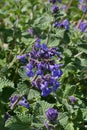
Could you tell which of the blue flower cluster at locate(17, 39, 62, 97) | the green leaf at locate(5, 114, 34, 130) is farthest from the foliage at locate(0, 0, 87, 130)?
the blue flower cluster at locate(17, 39, 62, 97)

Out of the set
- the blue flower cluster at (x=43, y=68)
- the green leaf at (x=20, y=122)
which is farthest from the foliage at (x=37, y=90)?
the blue flower cluster at (x=43, y=68)

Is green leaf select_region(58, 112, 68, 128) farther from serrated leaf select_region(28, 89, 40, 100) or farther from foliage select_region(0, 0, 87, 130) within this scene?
serrated leaf select_region(28, 89, 40, 100)

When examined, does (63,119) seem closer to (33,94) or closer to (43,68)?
(33,94)

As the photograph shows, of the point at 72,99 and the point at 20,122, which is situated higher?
the point at 20,122

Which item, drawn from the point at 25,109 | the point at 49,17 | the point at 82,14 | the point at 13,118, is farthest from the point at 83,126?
the point at 82,14

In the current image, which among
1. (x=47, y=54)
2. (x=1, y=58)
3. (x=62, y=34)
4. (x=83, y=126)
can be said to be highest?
(x=47, y=54)

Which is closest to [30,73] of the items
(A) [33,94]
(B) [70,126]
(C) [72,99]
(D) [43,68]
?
(D) [43,68]

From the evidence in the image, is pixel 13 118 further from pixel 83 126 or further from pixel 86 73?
pixel 86 73

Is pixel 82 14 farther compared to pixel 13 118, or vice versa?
pixel 82 14
